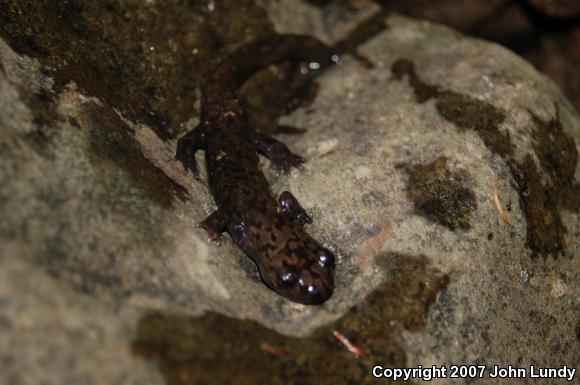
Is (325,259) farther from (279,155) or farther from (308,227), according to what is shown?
(279,155)

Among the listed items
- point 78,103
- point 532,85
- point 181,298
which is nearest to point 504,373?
point 181,298

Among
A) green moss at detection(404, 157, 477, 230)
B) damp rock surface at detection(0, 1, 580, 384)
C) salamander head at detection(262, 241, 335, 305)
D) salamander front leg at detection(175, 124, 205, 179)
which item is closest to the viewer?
damp rock surface at detection(0, 1, 580, 384)

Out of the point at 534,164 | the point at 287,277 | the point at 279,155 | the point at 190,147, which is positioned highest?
the point at 190,147

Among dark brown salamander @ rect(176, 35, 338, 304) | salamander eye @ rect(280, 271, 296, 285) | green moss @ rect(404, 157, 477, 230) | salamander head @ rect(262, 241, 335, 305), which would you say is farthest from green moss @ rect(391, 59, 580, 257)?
salamander eye @ rect(280, 271, 296, 285)

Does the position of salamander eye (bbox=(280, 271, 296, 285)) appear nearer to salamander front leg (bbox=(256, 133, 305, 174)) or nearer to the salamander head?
the salamander head

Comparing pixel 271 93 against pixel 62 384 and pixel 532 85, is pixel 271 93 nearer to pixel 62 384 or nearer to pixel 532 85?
pixel 532 85

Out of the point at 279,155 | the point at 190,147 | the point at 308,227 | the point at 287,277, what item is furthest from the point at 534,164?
the point at 190,147
